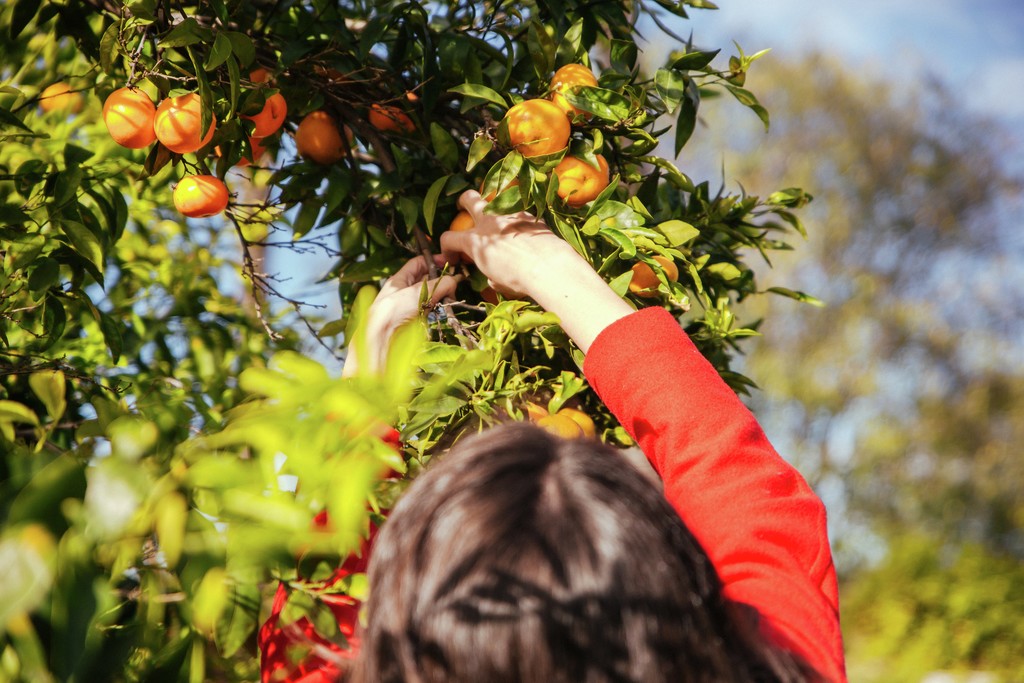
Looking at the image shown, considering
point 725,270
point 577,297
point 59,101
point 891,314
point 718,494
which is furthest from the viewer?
point 891,314

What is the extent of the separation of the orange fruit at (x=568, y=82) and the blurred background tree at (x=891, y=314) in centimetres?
1001

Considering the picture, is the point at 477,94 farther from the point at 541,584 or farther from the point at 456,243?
the point at 541,584

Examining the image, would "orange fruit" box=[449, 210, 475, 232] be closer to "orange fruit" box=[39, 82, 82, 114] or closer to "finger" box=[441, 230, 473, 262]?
"finger" box=[441, 230, 473, 262]

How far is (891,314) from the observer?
1100 cm

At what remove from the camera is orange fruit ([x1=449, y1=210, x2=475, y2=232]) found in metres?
1.07

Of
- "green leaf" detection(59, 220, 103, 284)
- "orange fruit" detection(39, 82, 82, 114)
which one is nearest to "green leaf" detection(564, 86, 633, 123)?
"green leaf" detection(59, 220, 103, 284)

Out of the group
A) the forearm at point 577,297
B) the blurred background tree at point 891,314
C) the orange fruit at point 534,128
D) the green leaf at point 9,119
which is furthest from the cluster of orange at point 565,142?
the blurred background tree at point 891,314

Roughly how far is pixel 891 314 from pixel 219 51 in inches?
451

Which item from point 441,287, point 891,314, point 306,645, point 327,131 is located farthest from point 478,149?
point 891,314

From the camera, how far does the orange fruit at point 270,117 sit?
3.57 ft

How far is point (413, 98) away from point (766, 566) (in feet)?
2.50

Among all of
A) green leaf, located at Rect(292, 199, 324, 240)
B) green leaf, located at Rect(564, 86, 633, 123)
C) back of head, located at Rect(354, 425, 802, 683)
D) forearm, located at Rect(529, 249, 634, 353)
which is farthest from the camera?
green leaf, located at Rect(292, 199, 324, 240)

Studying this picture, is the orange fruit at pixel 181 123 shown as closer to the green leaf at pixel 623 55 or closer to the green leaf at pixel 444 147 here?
the green leaf at pixel 444 147

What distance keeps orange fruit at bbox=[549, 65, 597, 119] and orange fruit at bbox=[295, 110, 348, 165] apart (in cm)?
33
